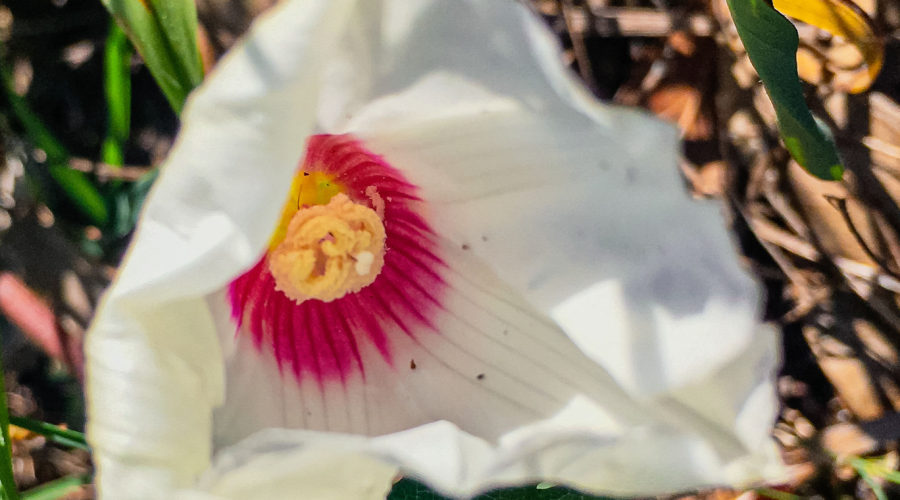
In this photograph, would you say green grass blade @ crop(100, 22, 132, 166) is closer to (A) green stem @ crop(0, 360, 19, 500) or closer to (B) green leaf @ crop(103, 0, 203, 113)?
(B) green leaf @ crop(103, 0, 203, 113)

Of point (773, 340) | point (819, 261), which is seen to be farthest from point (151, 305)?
point (819, 261)

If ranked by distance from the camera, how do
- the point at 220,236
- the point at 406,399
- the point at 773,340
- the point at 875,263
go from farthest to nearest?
1. the point at 875,263
2. the point at 406,399
3. the point at 773,340
4. the point at 220,236

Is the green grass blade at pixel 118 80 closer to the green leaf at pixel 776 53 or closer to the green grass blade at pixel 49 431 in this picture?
the green grass blade at pixel 49 431

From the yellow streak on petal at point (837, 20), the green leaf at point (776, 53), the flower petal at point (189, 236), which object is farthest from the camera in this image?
the yellow streak on petal at point (837, 20)

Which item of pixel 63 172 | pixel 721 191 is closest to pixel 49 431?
pixel 63 172

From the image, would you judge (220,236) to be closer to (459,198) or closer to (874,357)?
(459,198)

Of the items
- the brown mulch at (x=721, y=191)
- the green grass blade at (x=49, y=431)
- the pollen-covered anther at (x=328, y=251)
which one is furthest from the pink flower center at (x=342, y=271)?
the brown mulch at (x=721, y=191)

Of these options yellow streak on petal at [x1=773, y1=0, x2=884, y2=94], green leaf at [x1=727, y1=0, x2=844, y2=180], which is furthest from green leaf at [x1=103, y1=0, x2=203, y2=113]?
yellow streak on petal at [x1=773, y1=0, x2=884, y2=94]
